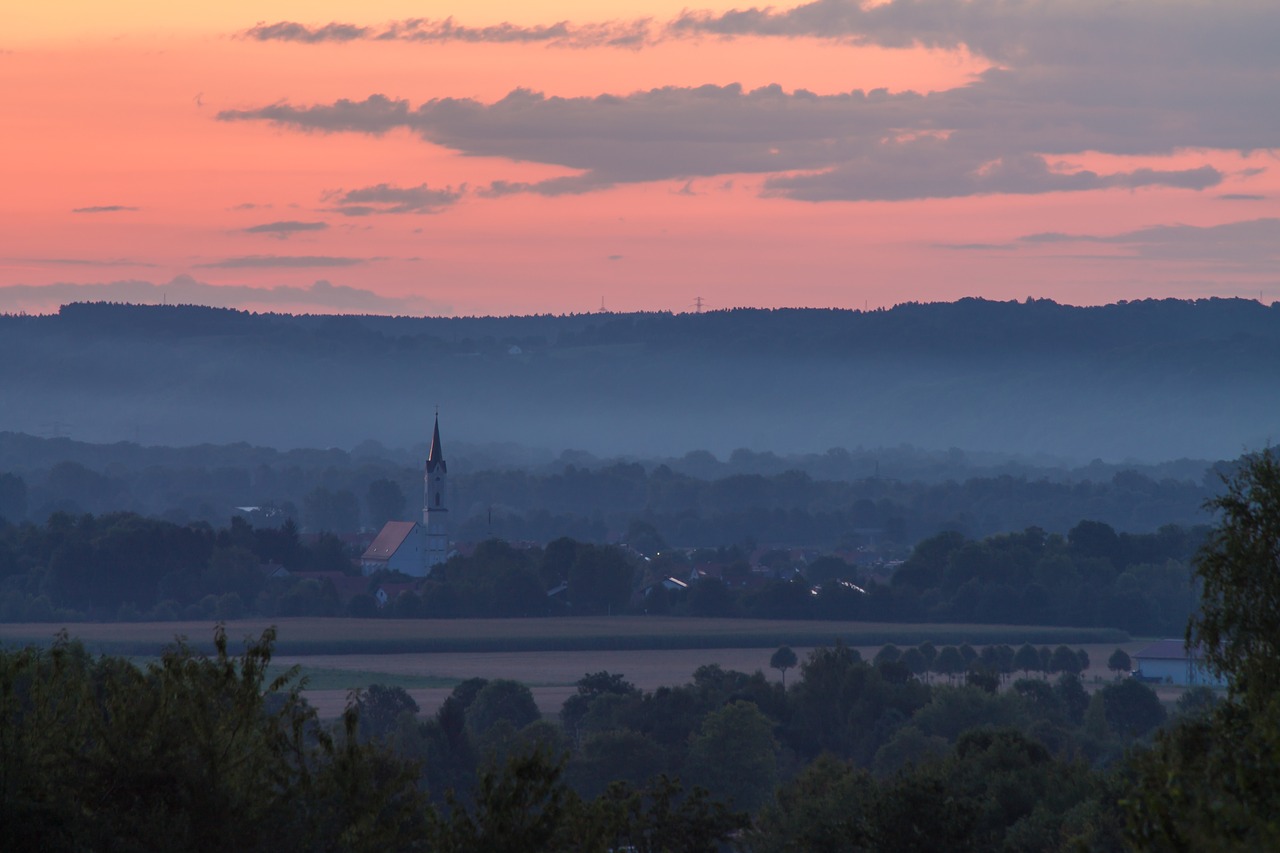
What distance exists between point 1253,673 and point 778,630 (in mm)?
116053

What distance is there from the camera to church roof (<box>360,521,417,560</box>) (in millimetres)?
190500

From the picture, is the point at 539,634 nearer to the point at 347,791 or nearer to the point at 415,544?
the point at 415,544

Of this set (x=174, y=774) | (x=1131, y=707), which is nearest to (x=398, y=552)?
(x=1131, y=707)

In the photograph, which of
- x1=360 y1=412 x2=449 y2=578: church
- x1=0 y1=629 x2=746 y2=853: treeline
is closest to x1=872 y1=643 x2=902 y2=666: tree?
x1=0 y1=629 x2=746 y2=853: treeline

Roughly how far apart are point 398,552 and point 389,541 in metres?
3.53

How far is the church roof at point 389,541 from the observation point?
190500mm

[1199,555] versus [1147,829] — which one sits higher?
[1199,555]

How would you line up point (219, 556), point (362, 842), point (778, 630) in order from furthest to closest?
point (219, 556), point (778, 630), point (362, 842)

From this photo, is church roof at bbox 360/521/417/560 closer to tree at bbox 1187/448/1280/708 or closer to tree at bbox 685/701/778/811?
tree at bbox 685/701/778/811

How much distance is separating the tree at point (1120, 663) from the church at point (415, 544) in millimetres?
89199

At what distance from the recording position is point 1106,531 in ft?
544

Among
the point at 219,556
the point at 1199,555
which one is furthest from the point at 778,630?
the point at 1199,555

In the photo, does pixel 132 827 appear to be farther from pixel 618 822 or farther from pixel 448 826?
pixel 618 822

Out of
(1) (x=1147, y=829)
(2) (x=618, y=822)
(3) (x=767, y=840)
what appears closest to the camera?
(1) (x=1147, y=829)
